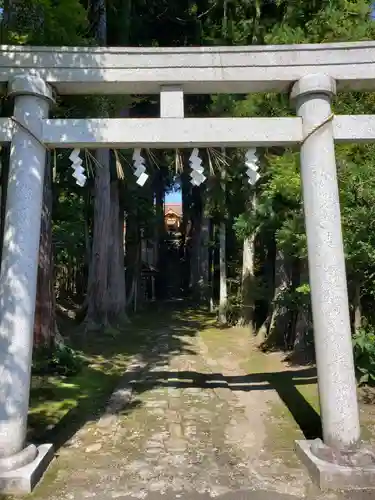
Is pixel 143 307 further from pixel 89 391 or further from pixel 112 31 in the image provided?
pixel 89 391

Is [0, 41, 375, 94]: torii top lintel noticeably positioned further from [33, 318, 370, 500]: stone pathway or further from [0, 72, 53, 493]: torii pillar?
[33, 318, 370, 500]: stone pathway

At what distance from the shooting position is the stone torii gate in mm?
4191

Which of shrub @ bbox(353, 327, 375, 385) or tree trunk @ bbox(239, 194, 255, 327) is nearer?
shrub @ bbox(353, 327, 375, 385)

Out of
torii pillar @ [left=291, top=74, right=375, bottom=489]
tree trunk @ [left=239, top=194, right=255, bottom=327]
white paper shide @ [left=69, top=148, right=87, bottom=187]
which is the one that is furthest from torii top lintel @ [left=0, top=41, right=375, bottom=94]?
tree trunk @ [left=239, top=194, right=255, bottom=327]

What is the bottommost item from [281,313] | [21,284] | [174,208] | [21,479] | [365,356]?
[21,479]

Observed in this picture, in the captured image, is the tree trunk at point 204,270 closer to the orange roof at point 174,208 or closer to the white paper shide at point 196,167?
the white paper shide at point 196,167

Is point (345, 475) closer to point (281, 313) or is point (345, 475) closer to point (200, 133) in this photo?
point (200, 133)

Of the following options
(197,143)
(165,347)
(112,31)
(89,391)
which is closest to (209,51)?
(197,143)

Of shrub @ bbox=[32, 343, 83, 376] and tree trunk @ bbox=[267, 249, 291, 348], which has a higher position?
tree trunk @ bbox=[267, 249, 291, 348]

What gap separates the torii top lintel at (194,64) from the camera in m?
4.48

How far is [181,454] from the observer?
4.78 meters

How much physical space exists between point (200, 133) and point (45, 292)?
17.1 feet

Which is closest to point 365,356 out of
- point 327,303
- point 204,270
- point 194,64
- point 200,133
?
point 327,303

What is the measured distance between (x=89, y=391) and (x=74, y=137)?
441 centimetres
